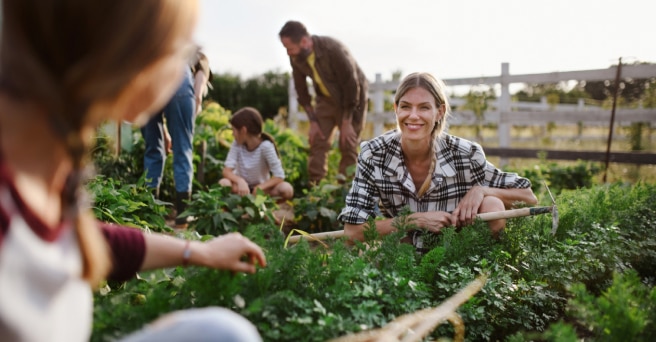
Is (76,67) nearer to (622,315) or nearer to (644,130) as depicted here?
(622,315)

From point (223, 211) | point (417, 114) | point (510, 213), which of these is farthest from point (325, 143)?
point (510, 213)

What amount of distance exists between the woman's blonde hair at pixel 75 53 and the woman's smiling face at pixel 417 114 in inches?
88.5

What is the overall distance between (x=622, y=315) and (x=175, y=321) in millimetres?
1251

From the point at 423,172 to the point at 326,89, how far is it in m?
3.44

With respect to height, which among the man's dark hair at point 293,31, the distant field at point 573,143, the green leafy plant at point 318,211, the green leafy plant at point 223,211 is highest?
the man's dark hair at point 293,31

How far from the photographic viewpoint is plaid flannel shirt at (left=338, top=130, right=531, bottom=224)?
128 inches

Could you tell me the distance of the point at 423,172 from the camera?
3324 mm

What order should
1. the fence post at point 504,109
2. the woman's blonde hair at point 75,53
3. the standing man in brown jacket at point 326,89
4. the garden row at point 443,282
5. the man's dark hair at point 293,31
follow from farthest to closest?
the fence post at point 504,109 < the standing man in brown jacket at point 326,89 < the man's dark hair at point 293,31 < the garden row at point 443,282 < the woman's blonde hair at point 75,53

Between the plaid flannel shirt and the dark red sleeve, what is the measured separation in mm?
1820

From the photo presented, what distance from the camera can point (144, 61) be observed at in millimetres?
1022

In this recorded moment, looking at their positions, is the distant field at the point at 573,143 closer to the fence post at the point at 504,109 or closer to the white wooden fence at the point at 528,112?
the fence post at the point at 504,109

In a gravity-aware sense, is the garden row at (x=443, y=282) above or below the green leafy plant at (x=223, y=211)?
above

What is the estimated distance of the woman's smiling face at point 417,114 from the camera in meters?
3.16

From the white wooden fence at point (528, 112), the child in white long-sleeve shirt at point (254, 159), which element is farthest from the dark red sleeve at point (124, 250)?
the white wooden fence at point (528, 112)
